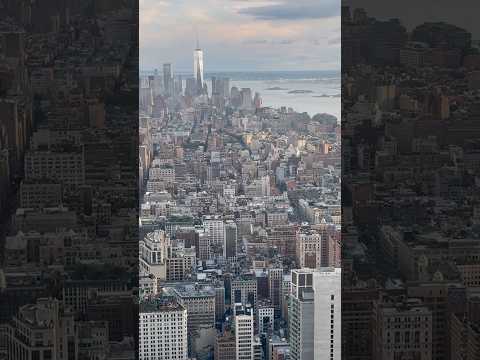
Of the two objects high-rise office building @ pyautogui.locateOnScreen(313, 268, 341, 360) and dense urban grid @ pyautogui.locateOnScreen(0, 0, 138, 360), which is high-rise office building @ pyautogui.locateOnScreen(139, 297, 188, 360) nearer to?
dense urban grid @ pyautogui.locateOnScreen(0, 0, 138, 360)

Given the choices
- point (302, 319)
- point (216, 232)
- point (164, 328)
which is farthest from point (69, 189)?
point (302, 319)

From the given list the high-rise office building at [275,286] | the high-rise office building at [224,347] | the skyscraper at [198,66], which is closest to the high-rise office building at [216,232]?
the high-rise office building at [275,286]

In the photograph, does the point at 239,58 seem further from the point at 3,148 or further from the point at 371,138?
the point at 3,148

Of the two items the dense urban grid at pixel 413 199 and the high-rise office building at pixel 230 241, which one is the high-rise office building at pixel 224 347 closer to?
the high-rise office building at pixel 230 241

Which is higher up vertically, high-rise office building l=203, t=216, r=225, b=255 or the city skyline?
the city skyline

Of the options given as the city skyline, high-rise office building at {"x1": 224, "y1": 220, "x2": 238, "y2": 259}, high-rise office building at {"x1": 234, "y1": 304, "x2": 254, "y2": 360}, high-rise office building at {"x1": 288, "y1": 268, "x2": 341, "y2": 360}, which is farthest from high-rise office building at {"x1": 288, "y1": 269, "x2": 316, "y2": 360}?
the city skyline
